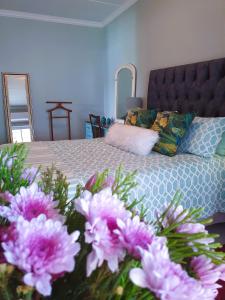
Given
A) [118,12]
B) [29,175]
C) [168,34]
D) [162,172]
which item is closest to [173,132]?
[162,172]

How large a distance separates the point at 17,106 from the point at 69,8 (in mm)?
1898

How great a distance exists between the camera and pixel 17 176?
0.56 meters

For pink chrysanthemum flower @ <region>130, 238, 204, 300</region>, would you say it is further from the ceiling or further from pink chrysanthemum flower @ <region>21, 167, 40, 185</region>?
the ceiling

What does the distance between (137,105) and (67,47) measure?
203 cm

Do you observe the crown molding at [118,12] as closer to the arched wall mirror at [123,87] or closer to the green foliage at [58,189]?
the arched wall mirror at [123,87]

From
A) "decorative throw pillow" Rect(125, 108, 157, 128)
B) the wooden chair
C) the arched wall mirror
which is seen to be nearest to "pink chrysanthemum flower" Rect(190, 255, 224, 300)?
"decorative throw pillow" Rect(125, 108, 157, 128)

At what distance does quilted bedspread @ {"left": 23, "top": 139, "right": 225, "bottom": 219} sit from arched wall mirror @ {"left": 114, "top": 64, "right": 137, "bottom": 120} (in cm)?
192

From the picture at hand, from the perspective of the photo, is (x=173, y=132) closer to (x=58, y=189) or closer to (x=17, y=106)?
(x=58, y=189)

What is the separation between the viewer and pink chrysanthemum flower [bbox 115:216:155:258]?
0.35 meters

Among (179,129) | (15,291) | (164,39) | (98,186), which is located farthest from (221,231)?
(164,39)

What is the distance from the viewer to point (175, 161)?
1.99m

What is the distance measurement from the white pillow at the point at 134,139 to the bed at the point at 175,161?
0.27 feet

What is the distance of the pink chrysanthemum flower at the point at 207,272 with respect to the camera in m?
0.37

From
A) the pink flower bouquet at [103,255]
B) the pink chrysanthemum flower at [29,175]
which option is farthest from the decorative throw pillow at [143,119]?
the pink flower bouquet at [103,255]
